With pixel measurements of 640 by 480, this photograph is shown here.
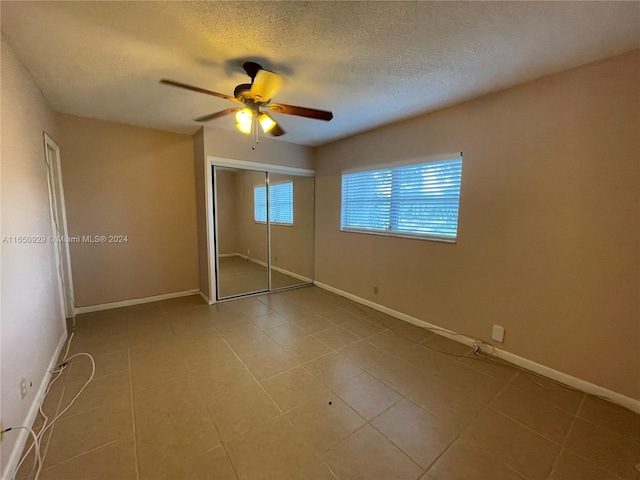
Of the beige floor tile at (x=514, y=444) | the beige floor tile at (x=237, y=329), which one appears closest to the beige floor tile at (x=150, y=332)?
the beige floor tile at (x=237, y=329)

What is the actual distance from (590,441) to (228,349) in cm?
271

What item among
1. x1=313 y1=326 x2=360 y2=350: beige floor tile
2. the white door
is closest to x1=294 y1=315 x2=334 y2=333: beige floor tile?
x1=313 y1=326 x2=360 y2=350: beige floor tile

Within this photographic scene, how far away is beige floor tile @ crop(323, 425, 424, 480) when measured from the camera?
1.36m

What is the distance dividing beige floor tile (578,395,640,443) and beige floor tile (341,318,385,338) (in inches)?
65.4

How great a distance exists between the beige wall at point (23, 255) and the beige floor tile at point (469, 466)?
2.19 meters

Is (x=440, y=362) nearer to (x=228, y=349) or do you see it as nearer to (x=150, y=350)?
(x=228, y=349)

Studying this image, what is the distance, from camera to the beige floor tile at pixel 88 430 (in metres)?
1.46

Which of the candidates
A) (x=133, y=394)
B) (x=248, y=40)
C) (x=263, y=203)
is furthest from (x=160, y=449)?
(x=263, y=203)

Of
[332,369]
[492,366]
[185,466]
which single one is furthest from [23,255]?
[492,366]

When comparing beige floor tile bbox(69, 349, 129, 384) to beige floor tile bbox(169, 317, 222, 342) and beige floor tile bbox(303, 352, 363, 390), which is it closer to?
beige floor tile bbox(169, 317, 222, 342)

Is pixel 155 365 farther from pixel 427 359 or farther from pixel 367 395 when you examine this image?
pixel 427 359

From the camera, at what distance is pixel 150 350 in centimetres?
252

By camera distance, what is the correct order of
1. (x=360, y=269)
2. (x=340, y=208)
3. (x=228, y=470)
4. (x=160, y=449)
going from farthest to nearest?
(x=340, y=208), (x=360, y=269), (x=160, y=449), (x=228, y=470)

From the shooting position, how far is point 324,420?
1.71 m
